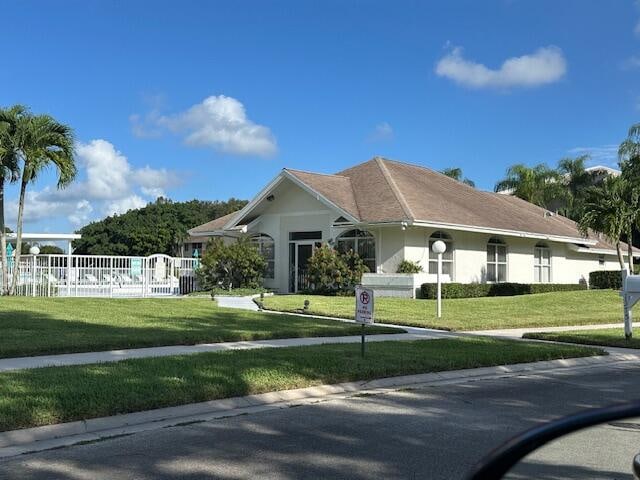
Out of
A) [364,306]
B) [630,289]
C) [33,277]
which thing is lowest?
[364,306]

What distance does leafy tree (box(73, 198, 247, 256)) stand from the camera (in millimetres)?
73062

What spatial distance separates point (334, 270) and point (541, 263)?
12.8 m

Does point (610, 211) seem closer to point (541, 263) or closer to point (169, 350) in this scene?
point (541, 263)

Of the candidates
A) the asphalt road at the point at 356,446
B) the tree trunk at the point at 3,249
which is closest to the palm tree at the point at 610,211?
the asphalt road at the point at 356,446

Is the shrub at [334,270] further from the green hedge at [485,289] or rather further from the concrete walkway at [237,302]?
the concrete walkway at [237,302]

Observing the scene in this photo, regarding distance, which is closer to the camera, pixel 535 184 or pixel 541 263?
pixel 541 263

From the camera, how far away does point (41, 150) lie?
22.7 metres

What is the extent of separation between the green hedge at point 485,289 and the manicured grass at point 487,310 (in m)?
1.62

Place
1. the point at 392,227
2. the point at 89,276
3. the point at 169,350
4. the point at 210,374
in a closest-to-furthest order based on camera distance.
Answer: the point at 210,374 < the point at 169,350 < the point at 392,227 < the point at 89,276

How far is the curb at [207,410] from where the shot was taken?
6375 mm

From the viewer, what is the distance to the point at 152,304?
19.6 meters

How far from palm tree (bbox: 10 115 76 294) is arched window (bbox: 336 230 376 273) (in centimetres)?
1043

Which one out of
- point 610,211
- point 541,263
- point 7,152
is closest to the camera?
point 7,152

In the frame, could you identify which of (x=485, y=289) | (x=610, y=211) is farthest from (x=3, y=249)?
(x=610, y=211)
